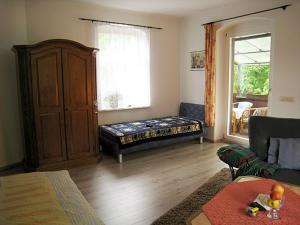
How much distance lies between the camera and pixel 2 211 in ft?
5.27

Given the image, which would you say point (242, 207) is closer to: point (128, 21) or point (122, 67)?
point (122, 67)

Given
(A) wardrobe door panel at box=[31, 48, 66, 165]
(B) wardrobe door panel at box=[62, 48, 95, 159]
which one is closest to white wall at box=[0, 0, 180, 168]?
(A) wardrobe door panel at box=[31, 48, 66, 165]

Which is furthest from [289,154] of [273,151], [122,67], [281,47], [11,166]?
[11,166]

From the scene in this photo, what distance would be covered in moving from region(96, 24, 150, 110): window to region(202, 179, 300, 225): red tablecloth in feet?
10.3

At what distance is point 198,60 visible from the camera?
5.10m

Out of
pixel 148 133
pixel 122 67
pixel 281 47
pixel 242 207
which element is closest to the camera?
pixel 242 207

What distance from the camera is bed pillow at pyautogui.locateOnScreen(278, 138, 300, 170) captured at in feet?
8.09

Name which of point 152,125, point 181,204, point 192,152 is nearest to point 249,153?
point 181,204

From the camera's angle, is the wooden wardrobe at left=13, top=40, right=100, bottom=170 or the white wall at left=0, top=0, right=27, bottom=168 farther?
the white wall at left=0, top=0, right=27, bottom=168

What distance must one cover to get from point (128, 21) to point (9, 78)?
7.60 ft

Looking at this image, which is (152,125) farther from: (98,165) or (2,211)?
(2,211)

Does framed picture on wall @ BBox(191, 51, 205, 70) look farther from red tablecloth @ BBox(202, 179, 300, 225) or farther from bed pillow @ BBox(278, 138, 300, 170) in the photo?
red tablecloth @ BBox(202, 179, 300, 225)

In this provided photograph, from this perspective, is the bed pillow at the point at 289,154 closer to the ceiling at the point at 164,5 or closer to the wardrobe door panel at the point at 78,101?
the wardrobe door panel at the point at 78,101

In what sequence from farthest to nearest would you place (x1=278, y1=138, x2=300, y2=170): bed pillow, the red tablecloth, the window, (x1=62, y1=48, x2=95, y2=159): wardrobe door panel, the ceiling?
the window < the ceiling < (x1=62, y1=48, x2=95, y2=159): wardrobe door panel < (x1=278, y1=138, x2=300, y2=170): bed pillow < the red tablecloth
